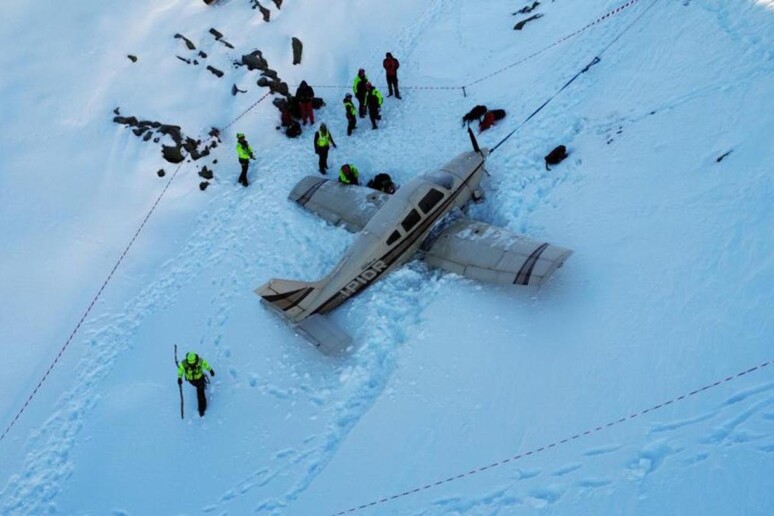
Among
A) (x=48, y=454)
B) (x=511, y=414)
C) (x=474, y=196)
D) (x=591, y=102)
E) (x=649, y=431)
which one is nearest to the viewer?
(x=649, y=431)

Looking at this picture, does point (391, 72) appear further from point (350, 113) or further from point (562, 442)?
point (562, 442)

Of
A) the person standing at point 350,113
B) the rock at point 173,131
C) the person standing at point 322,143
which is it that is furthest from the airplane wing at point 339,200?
the rock at point 173,131

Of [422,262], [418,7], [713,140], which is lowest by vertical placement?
[713,140]

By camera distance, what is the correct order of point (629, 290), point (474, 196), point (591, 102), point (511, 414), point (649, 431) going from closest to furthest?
point (649, 431)
point (511, 414)
point (629, 290)
point (474, 196)
point (591, 102)

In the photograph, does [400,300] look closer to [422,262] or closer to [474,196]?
[422,262]

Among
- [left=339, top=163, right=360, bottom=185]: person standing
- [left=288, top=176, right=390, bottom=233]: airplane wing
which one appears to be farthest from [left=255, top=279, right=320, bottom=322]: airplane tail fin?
[left=339, top=163, right=360, bottom=185]: person standing

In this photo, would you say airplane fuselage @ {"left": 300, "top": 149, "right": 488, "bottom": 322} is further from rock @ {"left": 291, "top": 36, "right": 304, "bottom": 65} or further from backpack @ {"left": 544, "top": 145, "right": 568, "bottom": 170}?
rock @ {"left": 291, "top": 36, "right": 304, "bottom": 65}

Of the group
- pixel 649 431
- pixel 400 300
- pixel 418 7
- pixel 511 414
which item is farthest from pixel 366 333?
pixel 418 7
